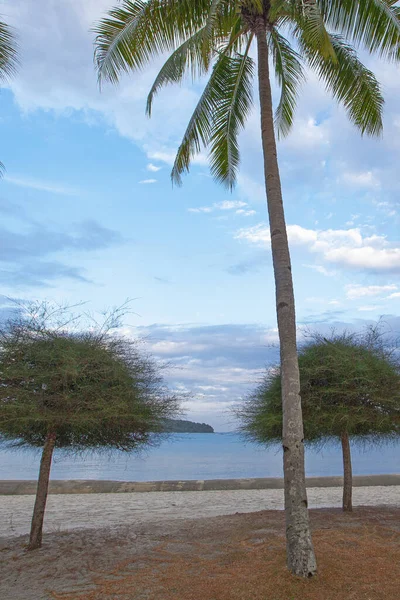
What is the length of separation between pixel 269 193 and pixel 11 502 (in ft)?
50.8

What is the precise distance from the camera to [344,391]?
37.9 ft

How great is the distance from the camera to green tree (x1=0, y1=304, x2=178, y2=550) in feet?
30.6

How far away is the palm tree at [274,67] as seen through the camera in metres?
7.41

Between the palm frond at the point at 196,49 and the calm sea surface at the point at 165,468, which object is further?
the calm sea surface at the point at 165,468

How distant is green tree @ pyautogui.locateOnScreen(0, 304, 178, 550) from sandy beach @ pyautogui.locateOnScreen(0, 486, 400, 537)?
3105 millimetres

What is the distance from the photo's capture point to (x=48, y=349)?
981cm

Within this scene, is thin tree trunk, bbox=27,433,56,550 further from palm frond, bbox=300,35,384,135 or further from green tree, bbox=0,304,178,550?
palm frond, bbox=300,35,384,135

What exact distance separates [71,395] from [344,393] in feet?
19.8

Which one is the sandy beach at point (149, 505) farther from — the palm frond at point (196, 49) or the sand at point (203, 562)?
the palm frond at point (196, 49)

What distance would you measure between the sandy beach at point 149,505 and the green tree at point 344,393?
3.61m

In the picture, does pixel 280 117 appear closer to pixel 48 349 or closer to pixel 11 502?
pixel 48 349

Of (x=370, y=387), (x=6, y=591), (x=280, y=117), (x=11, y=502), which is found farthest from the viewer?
(x=11, y=502)

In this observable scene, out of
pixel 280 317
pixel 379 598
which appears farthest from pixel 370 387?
pixel 379 598

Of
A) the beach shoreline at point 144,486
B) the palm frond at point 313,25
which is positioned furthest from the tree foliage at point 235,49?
the beach shoreline at point 144,486
